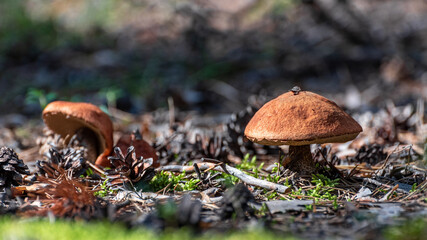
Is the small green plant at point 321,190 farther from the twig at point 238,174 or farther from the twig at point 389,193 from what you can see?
the twig at point 389,193

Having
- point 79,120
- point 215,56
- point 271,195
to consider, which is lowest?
point 271,195

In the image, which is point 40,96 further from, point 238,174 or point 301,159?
point 301,159

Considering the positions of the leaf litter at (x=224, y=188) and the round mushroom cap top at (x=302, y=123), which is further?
the round mushroom cap top at (x=302, y=123)

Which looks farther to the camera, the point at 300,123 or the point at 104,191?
the point at 104,191

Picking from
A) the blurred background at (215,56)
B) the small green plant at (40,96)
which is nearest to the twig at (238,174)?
the small green plant at (40,96)

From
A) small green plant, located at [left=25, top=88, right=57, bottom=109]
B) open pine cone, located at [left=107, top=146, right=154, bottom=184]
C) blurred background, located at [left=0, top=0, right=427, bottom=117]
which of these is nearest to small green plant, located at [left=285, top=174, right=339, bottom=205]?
open pine cone, located at [left=107, top=146, right=154, bottom=184]

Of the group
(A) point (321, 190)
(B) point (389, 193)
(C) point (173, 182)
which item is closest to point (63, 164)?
(C) point (173, 182)
